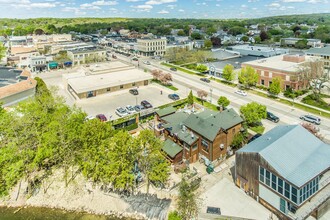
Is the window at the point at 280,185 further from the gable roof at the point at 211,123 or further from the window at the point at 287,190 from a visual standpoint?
the gable roof at the point at 211,123

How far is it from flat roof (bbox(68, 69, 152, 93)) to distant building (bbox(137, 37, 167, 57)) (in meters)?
39.0

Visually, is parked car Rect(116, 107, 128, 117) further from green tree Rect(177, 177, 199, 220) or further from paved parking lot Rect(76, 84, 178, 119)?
green tree Rect(177, 177, 199, 220)

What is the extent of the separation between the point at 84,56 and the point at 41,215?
75.7m

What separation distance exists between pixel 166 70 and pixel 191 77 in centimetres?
1223

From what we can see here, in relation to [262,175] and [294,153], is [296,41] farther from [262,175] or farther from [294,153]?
[262,175]

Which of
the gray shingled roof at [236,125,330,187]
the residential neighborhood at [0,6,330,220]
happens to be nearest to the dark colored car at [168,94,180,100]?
the residential neighborhood at [0,6,330,220]

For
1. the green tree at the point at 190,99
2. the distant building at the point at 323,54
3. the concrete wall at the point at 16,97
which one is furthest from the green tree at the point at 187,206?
the distant building at the point at 323,54

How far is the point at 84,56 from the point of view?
3659 inches

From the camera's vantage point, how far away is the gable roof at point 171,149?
30.8 metres

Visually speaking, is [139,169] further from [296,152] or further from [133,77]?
[133,77]

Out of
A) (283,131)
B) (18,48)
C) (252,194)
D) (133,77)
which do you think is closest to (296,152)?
(283,131)

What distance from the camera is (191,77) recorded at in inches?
2820

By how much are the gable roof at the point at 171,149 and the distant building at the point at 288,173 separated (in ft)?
25.3

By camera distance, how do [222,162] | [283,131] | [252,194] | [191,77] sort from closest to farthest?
[252,194] < [283,131] < [222,162] < [191,77]
